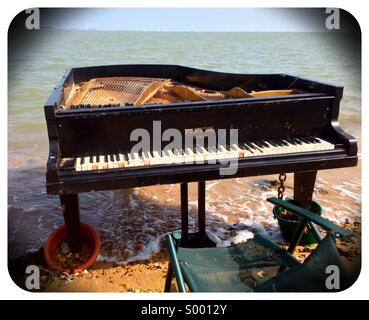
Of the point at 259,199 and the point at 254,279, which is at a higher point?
the point at 254,279

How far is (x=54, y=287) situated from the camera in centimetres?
330

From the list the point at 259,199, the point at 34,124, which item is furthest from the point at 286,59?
the point at 259,199

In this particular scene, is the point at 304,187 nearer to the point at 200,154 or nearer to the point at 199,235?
the point at 199,235

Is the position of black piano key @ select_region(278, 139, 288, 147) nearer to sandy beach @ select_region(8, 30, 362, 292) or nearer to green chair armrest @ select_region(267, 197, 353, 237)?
green chair armrest @ select_region(267, 197, 353, 237)

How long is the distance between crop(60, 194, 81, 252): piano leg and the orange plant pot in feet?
0.39

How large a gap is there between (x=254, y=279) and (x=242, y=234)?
5.70 feet

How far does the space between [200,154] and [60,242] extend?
168 cm

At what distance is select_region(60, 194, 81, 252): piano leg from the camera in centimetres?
325

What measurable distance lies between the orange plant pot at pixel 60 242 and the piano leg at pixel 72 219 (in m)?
0.12

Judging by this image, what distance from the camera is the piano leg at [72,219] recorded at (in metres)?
3.25

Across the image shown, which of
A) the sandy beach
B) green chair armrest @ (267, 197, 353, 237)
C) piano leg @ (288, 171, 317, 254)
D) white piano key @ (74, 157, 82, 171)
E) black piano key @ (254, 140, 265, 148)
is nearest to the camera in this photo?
green chair armrest @ (267, 197, 353, 237)

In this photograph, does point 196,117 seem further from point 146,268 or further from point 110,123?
point 146,268

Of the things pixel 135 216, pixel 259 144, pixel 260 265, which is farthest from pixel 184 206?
pixel 135 216

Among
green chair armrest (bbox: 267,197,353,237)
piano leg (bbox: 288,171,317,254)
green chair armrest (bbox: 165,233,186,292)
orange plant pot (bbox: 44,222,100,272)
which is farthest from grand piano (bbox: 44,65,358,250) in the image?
piano leg (bbox: 288,171,317,254)
